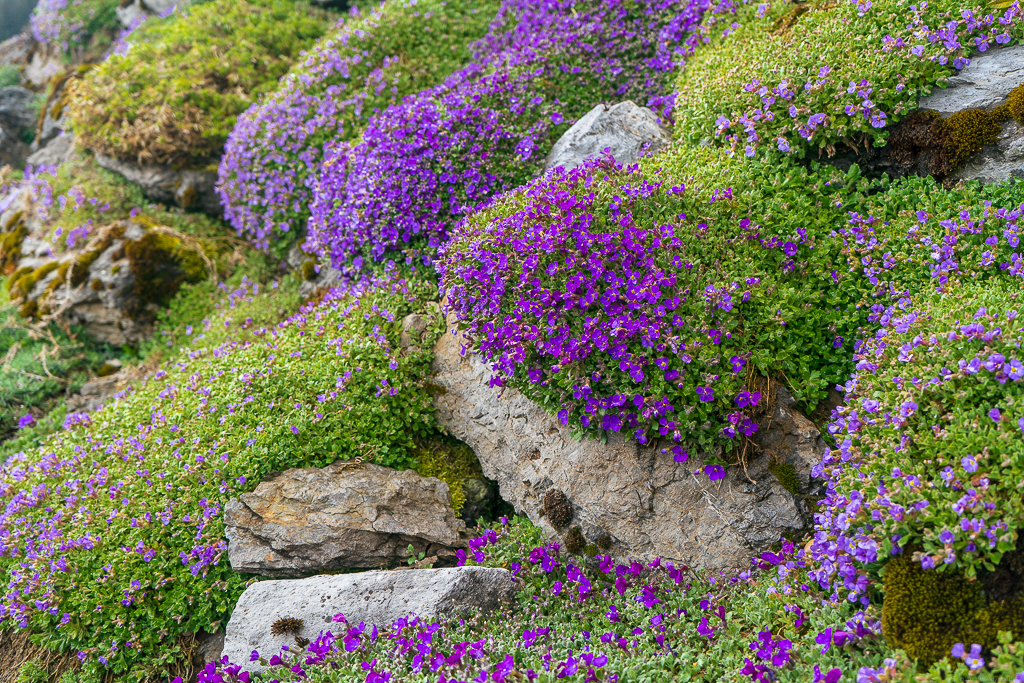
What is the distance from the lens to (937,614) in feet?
10.0

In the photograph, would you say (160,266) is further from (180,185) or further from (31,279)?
(31,279)

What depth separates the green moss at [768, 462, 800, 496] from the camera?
415 cm

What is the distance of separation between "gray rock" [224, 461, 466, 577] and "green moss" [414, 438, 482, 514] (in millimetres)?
177

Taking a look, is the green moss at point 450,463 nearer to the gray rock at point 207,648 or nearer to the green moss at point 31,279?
the gray rock at point 207,648

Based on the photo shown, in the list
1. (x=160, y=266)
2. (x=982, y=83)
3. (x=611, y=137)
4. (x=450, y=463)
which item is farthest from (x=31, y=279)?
(x=982, y=83)

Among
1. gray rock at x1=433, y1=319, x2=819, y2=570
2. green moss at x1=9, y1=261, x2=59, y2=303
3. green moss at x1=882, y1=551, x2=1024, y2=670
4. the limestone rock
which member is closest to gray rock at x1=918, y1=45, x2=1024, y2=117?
gray rock at x1=433, y1=319, x2=819, y2=570

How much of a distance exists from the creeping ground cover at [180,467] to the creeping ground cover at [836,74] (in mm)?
3122

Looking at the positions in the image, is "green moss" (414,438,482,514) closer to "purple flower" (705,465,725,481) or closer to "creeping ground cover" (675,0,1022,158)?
"purple flower" (705,465,725,481)

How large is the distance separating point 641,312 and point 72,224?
352 inches

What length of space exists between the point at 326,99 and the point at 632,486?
6.34 m

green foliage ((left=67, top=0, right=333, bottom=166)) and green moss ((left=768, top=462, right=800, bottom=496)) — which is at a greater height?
green foliage ((left=67, top=0, right=333, bottom=166))

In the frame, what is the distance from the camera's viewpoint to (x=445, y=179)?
20.1ft

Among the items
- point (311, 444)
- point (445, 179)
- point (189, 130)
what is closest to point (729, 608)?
point (311, 444)

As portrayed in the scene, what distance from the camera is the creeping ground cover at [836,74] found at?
471cm
